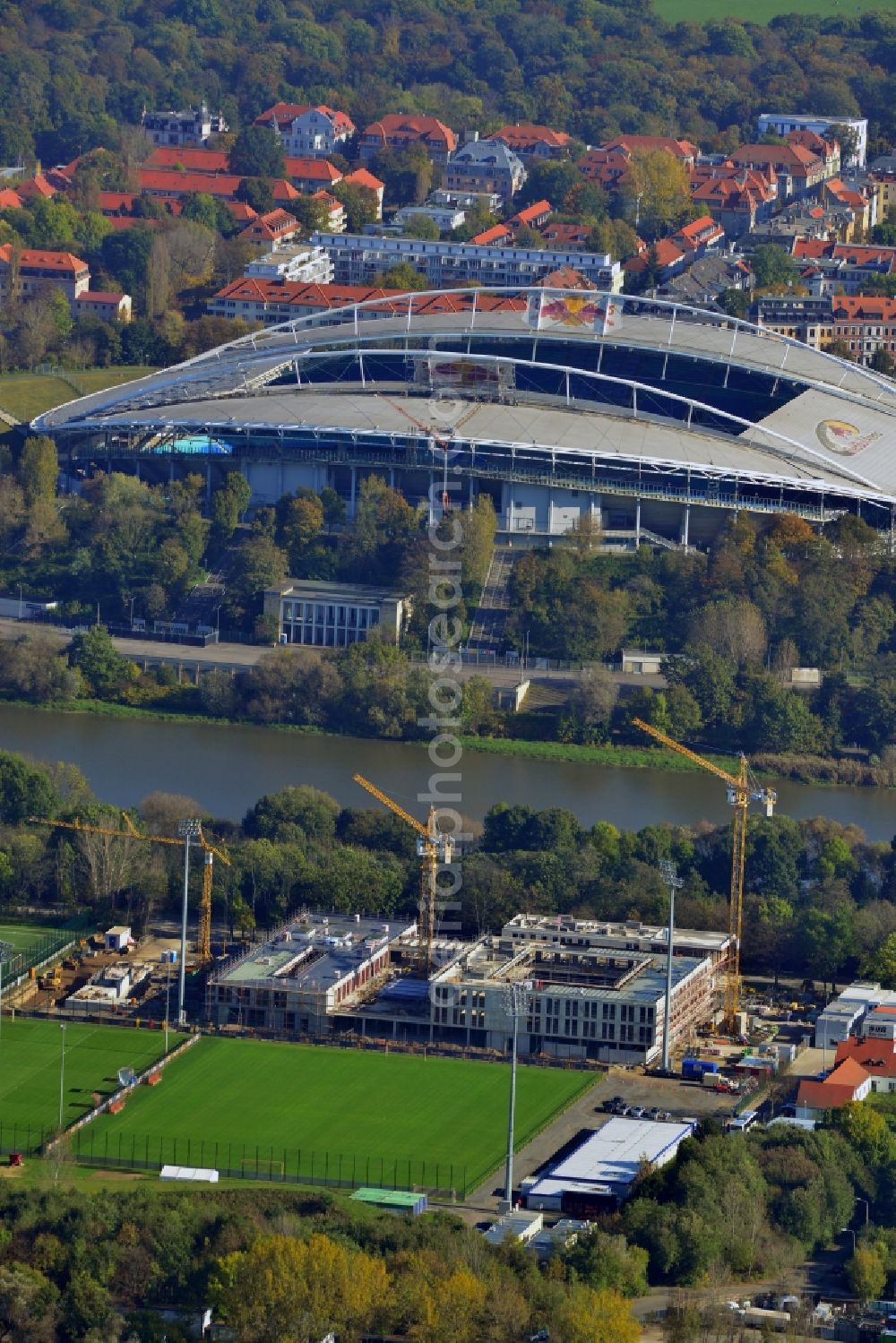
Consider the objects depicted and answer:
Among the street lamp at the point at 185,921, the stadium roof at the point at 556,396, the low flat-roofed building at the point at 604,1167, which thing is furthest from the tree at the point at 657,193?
the low flat-roofed building at the point at 604,1167

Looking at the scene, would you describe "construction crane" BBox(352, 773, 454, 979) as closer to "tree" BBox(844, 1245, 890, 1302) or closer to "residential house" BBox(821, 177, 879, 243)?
"tree" BBox(844, 1245, 890, 1302)

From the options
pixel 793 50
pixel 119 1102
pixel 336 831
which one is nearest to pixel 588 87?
pixel 793 50

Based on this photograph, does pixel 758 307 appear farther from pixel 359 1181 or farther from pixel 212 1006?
pixel 359 1181

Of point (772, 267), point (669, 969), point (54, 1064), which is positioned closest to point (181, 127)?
point (772, 267)

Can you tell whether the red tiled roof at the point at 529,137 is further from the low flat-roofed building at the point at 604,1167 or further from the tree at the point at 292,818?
the low flat-roofed building at the point at 604,1167

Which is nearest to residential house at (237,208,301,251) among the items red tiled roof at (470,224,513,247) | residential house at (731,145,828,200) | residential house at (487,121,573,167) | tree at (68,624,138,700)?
red tiled roof at (470,224,513,247)

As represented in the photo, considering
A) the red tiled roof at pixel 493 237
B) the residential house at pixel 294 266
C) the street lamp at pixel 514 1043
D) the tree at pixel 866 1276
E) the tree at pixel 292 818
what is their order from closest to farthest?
the tree at pixel 866 1276
the street lamp at pixel 514 1043
the tree at pixel 292 818
the residential house at pixel 294 266
the red tiled roof at pixel 493 237
